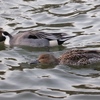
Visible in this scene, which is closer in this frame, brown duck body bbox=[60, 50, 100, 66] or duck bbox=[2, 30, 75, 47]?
brown duck body bbox=[60, 50, 100, 66]

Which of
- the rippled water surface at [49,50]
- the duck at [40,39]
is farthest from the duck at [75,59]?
the duck at [40,39]

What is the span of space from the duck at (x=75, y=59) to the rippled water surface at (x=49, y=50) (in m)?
0.15

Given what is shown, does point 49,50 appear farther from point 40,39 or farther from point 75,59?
point 75,59

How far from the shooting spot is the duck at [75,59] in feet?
34.8

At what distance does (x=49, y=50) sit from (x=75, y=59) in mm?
1854

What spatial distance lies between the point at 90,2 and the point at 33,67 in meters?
6.38

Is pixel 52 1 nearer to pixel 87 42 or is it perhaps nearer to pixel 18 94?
pixel 87 42

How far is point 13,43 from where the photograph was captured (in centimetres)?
1297

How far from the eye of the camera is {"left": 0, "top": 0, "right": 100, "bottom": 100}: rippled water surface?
9008 millimetres

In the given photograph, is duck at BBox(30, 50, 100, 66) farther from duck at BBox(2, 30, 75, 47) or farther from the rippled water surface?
duck at BBox(2, 30, 75, 47)

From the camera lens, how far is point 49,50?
12.4m

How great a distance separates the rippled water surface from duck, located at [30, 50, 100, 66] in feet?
0.50

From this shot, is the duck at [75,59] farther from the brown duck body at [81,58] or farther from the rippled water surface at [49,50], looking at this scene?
the rippled water surface at [49,50]

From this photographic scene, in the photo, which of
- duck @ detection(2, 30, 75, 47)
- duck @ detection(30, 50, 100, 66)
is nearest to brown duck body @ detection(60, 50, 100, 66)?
duck @ detection(30, 50, 100, 66)
